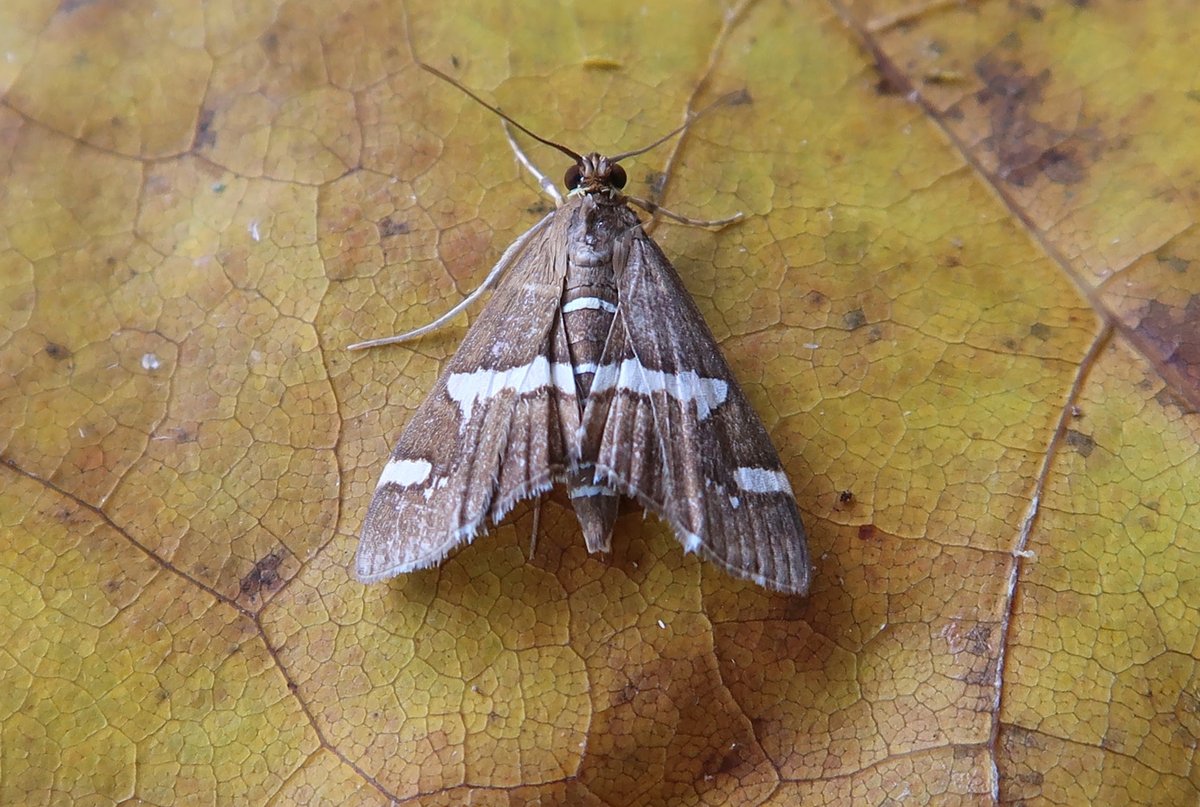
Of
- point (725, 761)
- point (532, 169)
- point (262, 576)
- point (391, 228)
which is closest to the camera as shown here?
point (725, 761)

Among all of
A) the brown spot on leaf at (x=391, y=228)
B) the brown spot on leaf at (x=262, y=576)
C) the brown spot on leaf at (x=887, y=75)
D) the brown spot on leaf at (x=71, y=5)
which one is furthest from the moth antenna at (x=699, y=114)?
the brown spot on leaf at (x=71, y=5)

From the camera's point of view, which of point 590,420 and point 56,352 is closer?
point 590,420

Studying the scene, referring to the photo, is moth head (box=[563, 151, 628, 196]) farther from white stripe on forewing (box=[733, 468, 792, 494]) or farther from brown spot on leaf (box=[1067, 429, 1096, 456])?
brown spot on leaf (box=[1067, 429, 1096, 456])

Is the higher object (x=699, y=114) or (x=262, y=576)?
(x=699, y=114)

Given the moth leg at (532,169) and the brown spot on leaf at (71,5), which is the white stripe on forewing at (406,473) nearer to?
the moth leg at (532,169)

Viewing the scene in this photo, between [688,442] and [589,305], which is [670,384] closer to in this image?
[688,442]

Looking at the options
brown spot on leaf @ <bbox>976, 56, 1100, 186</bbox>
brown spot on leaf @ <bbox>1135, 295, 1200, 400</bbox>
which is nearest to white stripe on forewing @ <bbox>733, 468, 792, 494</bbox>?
brown spot on leaf @ <bbox>1135, 295, 1200, 400</bbox>

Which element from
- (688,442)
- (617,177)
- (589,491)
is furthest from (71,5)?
(688,442)
